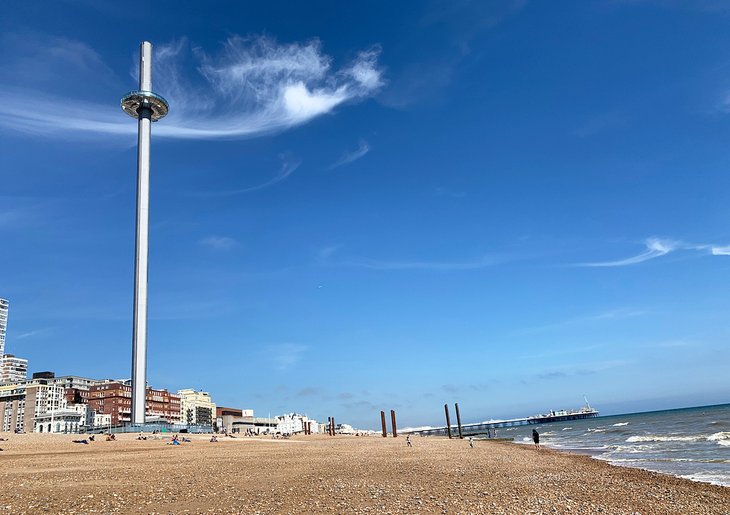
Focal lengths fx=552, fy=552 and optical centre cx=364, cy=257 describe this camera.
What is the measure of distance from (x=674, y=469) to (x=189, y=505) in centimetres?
2399

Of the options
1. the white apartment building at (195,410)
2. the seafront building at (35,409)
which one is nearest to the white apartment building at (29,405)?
the seafront building at (35,409)

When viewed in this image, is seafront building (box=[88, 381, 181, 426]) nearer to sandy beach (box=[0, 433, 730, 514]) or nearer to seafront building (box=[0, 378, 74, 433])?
seafront building (box=[0, 378, 74, 433])

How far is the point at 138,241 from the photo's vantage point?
7900cm

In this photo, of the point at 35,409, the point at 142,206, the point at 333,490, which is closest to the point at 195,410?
the point at 35,409

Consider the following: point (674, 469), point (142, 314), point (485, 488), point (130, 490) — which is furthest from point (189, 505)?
A: point (142, 314)

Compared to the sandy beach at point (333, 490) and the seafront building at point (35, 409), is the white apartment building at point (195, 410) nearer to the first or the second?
the seafront building at point (35, 409)

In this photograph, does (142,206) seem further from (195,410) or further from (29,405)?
(195,410)

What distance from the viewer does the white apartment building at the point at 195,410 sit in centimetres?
17966

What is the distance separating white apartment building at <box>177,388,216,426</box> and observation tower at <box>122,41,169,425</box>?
353 ft

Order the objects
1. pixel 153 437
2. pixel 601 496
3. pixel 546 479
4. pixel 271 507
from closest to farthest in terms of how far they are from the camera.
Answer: pixel 271 507 → pixel 601 496 → pixel 546 479 → pixel 153 437

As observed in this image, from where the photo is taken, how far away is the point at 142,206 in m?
80.2

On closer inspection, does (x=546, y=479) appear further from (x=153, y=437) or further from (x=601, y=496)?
(x=153, y=437)

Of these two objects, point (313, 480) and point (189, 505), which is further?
point (313, 480)

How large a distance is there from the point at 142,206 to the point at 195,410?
123310 millimetres
